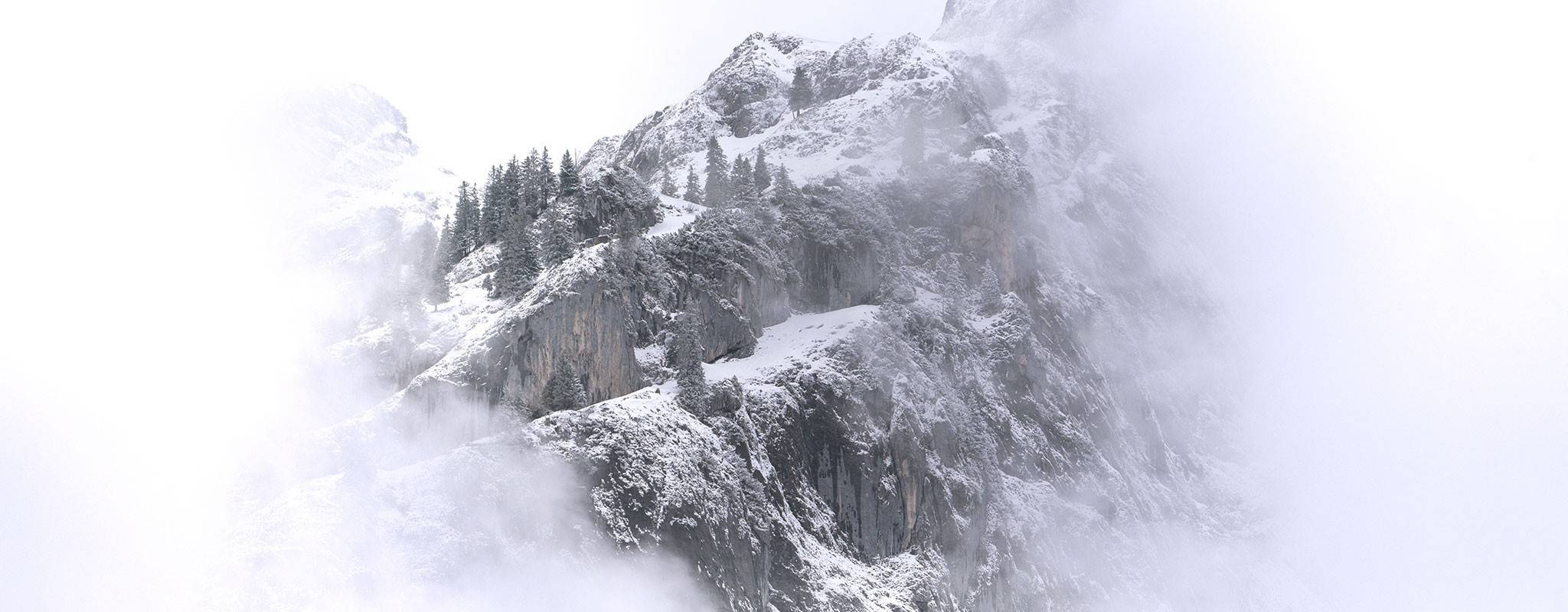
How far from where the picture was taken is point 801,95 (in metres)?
162

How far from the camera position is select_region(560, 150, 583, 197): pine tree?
108562 millimetres

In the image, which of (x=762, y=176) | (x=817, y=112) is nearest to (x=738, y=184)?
(x=762, y=176)

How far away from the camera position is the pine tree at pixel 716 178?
128 metres

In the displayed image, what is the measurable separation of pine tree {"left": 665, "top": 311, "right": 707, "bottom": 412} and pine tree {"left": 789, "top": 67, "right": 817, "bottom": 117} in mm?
65306

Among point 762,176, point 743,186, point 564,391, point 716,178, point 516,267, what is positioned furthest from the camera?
point 716,178

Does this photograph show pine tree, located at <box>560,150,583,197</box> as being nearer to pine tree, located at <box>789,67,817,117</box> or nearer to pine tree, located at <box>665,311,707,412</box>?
pine tree, located at <box>665,311,707,412</box>

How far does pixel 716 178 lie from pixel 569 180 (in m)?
24.9

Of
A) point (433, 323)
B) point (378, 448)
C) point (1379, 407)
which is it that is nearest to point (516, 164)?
point (433, 323)

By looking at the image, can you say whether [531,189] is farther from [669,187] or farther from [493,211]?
[669,187]

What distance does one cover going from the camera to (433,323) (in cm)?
9769

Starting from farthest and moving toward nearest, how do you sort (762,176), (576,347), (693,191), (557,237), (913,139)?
1. (913,139)
2. (693,191)
3. (762,176)
4. (557,237)
5. (576,347)

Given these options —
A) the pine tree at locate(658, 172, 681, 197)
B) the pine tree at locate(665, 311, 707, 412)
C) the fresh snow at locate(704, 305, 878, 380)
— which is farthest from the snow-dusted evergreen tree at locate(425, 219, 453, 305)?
the pine tree at locate(658, 172, 681, 197)

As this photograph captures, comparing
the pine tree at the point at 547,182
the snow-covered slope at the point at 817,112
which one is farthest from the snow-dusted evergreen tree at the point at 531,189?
the snow-covered slope at the point at 817,112

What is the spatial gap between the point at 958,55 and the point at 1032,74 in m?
14.5
